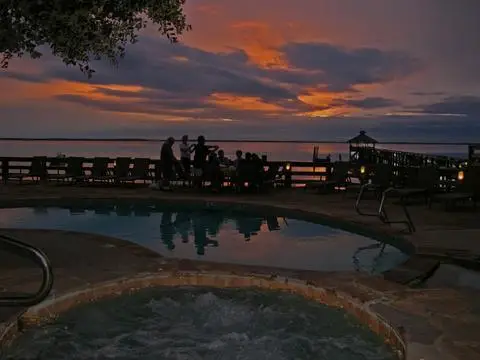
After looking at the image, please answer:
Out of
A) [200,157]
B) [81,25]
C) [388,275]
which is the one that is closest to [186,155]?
[200,157]

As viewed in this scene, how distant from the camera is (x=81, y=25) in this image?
19.1ft

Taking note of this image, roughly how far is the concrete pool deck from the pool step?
0.01m

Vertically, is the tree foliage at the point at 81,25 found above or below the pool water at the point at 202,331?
above

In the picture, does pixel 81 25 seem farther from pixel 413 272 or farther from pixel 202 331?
pixel 413 272

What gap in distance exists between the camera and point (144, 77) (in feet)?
82.2

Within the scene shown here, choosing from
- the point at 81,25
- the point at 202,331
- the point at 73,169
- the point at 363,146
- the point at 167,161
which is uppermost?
the point at 81,25

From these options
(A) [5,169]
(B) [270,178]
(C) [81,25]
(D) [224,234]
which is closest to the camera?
(C) [81,25]

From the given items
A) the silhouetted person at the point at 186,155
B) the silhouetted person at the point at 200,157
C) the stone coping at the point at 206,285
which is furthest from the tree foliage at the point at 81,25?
the silhouetted person at the point at 186,155

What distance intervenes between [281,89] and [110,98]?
409 inches

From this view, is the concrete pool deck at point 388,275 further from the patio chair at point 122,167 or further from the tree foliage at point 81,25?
the patio chair at point 122,167

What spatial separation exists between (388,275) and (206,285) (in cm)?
208

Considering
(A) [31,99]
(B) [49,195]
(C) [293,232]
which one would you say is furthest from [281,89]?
(C) [293,232]

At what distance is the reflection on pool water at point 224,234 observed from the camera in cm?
838

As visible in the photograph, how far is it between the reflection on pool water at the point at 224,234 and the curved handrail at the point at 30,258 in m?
5.00
